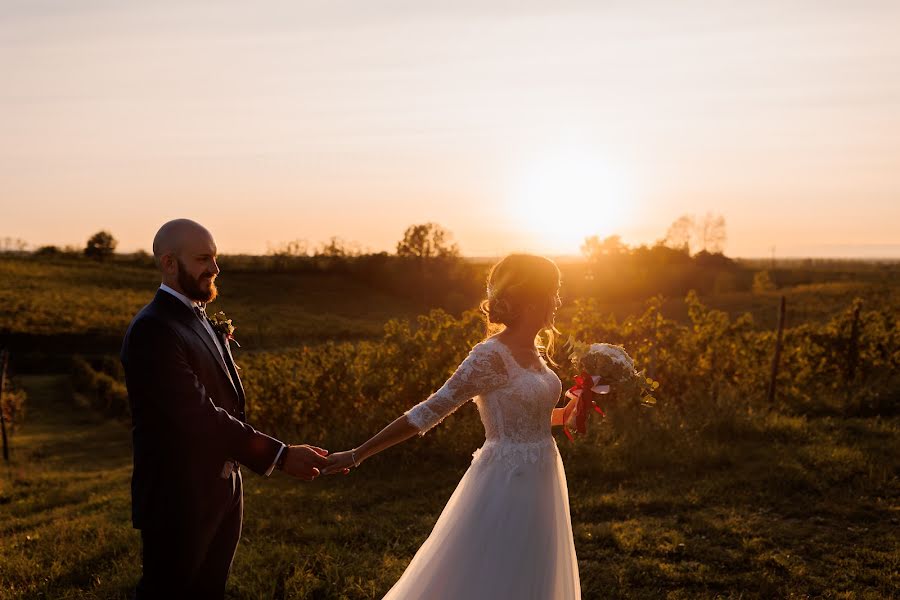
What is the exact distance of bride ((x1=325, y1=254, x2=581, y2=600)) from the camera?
399cm

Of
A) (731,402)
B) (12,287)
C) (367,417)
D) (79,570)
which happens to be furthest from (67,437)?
(12,287)

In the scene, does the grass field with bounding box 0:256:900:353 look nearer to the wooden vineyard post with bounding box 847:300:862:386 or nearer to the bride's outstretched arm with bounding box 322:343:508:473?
the wooden vineyard post with bounding box 847:300:862:386

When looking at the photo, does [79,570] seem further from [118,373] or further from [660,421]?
[118,373]

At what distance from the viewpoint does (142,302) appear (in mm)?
59031

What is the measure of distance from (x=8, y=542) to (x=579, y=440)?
6.93 m

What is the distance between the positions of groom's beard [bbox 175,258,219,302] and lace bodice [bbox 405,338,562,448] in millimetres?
1295

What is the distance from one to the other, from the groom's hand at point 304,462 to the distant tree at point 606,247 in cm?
6875

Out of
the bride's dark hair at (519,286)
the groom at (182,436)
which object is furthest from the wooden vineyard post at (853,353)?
the groom at (182,436)

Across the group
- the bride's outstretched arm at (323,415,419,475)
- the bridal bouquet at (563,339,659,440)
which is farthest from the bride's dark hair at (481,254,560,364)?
the bride's outstretched arm at (323,415,419,475)

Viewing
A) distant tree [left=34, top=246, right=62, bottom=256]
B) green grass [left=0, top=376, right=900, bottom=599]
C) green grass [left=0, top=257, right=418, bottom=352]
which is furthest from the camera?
distant tree [left=34, top=246, right=62, bottom=256]

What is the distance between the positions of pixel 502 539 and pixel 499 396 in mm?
766

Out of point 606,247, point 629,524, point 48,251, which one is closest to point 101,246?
point 48,251

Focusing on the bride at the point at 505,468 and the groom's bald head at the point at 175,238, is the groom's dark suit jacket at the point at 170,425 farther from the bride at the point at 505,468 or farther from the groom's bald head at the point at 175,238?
the bride at the point at 505,468

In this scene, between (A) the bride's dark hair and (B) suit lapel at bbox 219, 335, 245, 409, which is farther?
(B) suit lapel at bbox 219, 335, 245, 409
